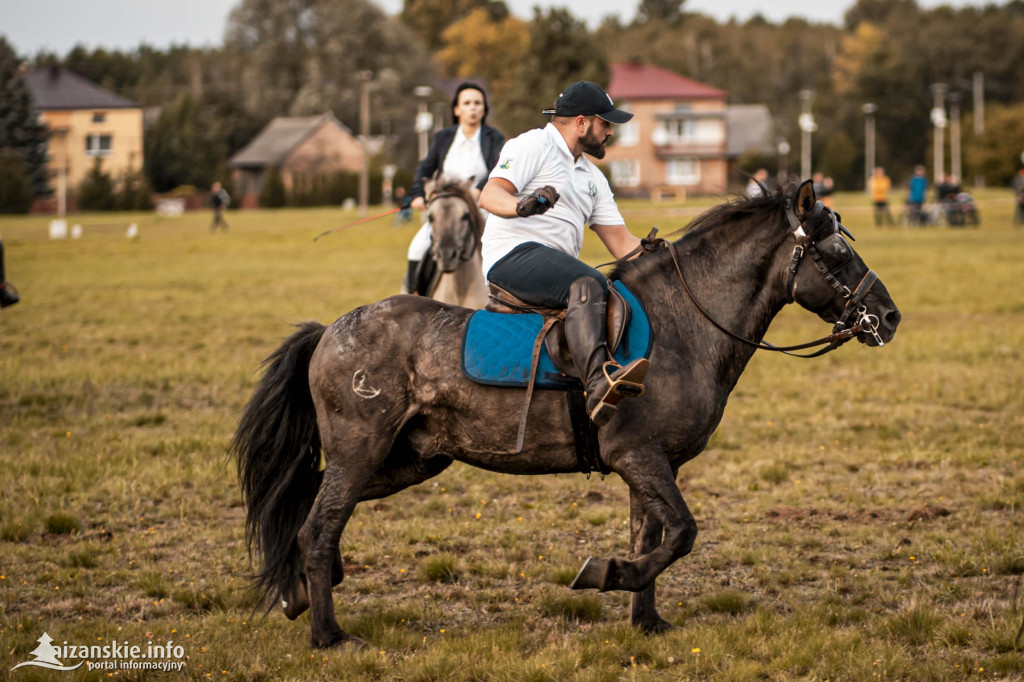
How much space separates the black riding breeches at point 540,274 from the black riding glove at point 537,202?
0.32 m

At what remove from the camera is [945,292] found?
21531mm

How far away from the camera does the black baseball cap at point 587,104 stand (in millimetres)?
5555

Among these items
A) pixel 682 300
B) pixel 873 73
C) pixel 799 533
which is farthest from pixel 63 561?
pixel 873 73

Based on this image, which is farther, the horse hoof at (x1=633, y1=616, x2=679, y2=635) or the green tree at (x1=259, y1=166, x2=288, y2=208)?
the green tree at (x1=259, y1=166, x2=288, y2=208)

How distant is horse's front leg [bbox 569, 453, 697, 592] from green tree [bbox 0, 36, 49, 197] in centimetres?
7993

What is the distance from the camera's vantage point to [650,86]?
97.9 meters

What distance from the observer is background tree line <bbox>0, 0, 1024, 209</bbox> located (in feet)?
242

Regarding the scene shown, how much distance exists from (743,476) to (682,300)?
153 inches

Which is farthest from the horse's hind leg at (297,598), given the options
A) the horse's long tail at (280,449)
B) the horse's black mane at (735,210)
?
the horse's black mane at (735,210)

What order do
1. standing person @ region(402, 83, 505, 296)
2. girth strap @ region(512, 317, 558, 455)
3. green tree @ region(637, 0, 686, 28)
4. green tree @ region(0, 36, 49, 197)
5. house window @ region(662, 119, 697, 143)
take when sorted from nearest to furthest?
girth strap @ region(512, 317, 558, 455) < standing person @ region(402, 83, 505, 296) < green tree @ region(0, 36, 49, 197) < house window @ region(662, 119, 697, 143) < green tree @ region(637, 0, 686, 28)

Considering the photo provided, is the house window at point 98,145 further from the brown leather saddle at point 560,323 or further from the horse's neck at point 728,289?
the horse's neck at point 728,289

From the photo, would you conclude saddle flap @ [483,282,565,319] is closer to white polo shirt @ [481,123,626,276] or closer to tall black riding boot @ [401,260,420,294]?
white polo shirt @ [481,123,626,276]

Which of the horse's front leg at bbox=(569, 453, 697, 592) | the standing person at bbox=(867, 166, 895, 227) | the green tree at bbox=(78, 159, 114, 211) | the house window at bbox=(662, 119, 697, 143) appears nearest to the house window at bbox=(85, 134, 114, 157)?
the green tree at bbox=(78, 159, 114, 211)

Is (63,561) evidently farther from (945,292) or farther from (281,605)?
(945,292)
